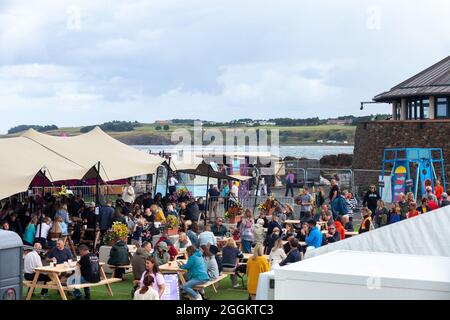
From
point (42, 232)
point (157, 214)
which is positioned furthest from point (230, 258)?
point (157, 214)

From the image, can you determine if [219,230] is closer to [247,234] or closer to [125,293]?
[247,234]

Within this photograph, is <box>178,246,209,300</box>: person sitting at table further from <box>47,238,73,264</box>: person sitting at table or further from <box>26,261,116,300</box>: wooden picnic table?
<box>47,238,73,264</box>: person sitting at table

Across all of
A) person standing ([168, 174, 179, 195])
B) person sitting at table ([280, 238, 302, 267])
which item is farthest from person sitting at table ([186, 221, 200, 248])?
person standing ([168, 174, 179, 195])

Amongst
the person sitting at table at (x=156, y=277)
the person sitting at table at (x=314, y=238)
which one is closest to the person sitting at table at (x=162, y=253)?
the person sitting at table at (x=314, y=238)

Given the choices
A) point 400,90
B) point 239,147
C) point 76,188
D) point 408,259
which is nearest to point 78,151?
point 76,188

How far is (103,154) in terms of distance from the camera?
2627 cm

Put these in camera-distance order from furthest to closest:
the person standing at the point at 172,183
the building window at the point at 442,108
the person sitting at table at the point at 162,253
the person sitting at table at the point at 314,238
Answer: the building window at the point at 442,108 < the person standing at the point at 172,183 < the person sitting at table at the point at 314,238 < the person sitting at table at the point at 162,253

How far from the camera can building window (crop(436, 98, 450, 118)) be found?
41125 millimetres

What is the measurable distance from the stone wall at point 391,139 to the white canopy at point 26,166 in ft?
67.2

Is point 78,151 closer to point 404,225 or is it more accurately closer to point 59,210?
point 59,210

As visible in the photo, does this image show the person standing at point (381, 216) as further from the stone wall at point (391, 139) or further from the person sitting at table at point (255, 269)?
the stone wall at point (391, 139)

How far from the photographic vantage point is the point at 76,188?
111 feet

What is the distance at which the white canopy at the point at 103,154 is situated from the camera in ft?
81.7
